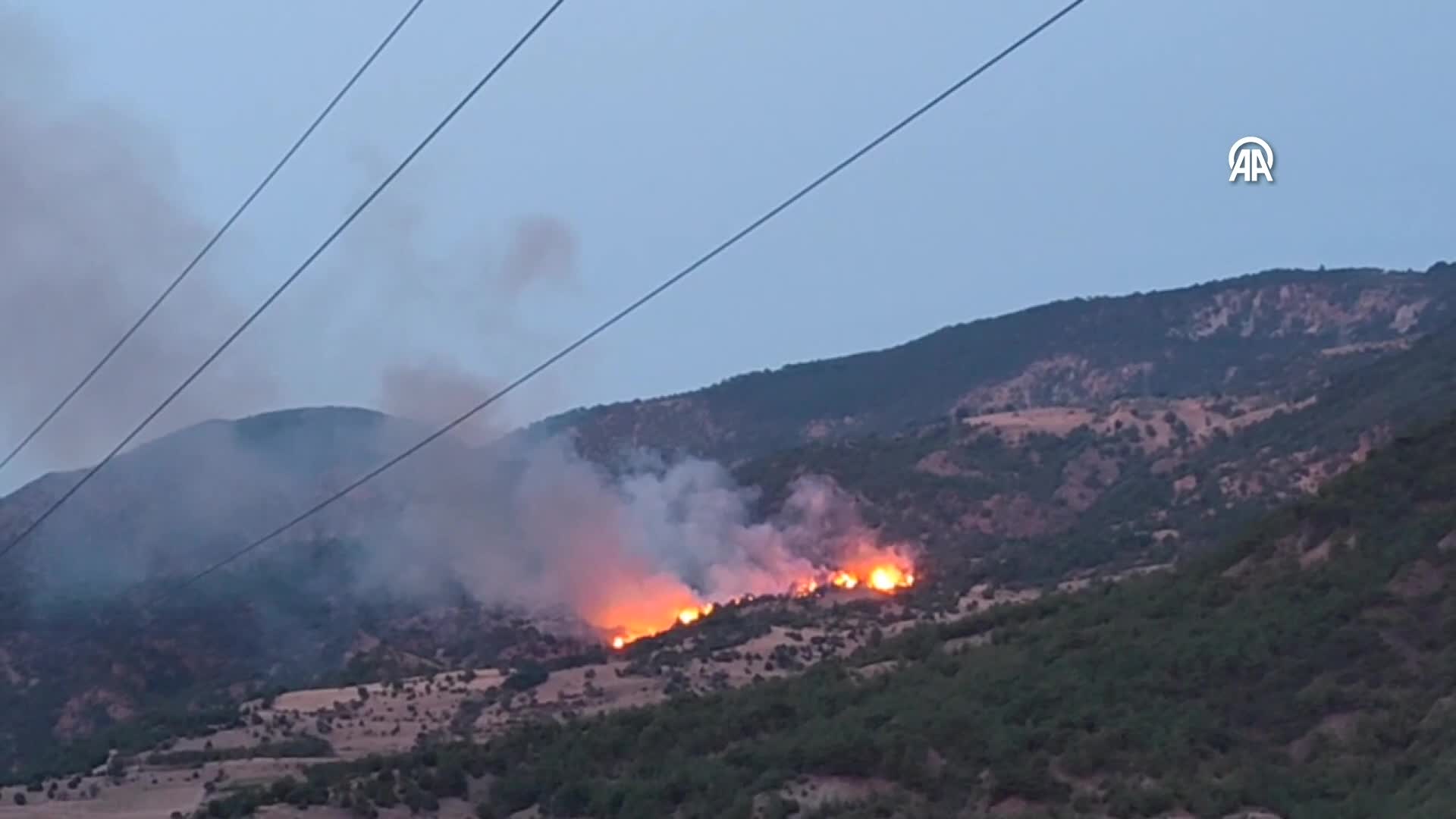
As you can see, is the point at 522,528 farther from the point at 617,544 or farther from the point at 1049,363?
the point at 1049,363

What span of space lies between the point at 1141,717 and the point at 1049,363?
129054 mm

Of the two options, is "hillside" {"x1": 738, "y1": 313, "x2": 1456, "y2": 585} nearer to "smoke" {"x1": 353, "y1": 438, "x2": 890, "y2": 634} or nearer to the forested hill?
"smoke" {"x1": 353, "y1": 438, "x2": 890, "y2": 634}

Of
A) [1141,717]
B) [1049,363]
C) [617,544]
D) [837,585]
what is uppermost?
[1049,363]

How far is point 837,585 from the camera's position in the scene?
9638cm

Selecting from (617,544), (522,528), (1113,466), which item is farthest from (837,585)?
(1113,466)

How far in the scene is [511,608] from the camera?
99625 millimetres

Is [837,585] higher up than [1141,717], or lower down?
higher up

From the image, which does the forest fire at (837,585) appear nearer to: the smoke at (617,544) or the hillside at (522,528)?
the smoke at (617,544)

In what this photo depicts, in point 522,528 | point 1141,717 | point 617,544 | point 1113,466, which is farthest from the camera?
point 1113,466

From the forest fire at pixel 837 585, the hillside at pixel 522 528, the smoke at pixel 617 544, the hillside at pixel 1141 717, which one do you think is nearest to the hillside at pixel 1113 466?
the hillside at pixel 522 528

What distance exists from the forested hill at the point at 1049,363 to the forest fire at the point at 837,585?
5311 cm

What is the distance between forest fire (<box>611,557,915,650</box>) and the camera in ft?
297

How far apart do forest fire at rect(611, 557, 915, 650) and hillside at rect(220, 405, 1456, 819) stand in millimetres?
37748

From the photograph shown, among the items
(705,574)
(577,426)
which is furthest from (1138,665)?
(577,426)
